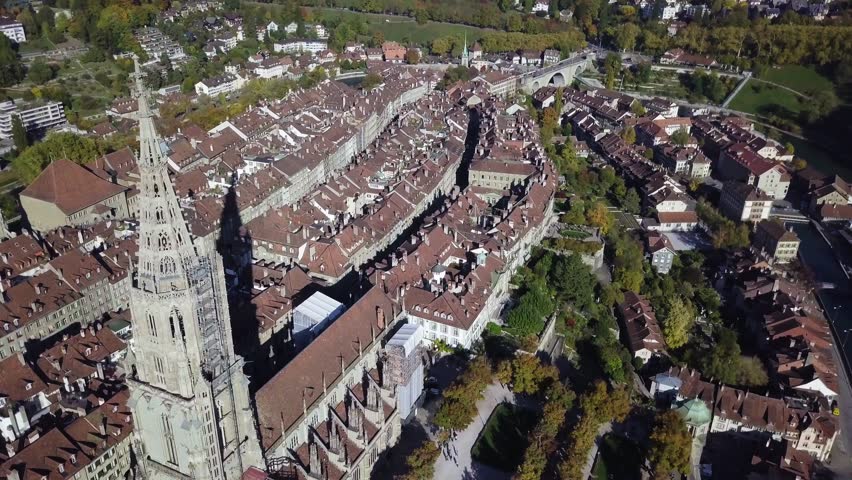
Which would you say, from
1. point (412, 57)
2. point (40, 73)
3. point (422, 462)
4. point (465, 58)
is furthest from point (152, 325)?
point (412, 57)

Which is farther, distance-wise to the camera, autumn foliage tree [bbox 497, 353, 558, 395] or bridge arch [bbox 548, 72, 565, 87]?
bridge arch [bbox 548, 72, 565, 87]

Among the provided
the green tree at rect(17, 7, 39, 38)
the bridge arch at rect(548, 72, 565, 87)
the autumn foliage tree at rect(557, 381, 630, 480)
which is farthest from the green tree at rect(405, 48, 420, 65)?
the autumn foliage tree at rect(557, 381, 630, 480)

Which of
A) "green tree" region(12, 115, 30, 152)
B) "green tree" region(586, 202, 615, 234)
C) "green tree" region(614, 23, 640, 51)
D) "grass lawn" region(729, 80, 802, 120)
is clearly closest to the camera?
"green tree" region(586, 202, 615, 234)

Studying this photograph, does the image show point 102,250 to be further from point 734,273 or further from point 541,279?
point 734,273

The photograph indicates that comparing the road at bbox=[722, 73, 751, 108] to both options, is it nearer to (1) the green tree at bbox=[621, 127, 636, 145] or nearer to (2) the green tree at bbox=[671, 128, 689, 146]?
(2) the green tree at bbox=[671, 128, 689, 146]

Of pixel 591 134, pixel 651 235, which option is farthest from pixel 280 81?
pixel 651 235

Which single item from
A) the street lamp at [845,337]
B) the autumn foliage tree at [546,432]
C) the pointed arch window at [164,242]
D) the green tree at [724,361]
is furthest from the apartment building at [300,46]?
the pointed arch window at [164,242]

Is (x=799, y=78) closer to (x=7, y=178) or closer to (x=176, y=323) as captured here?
(x=7, y=178)
